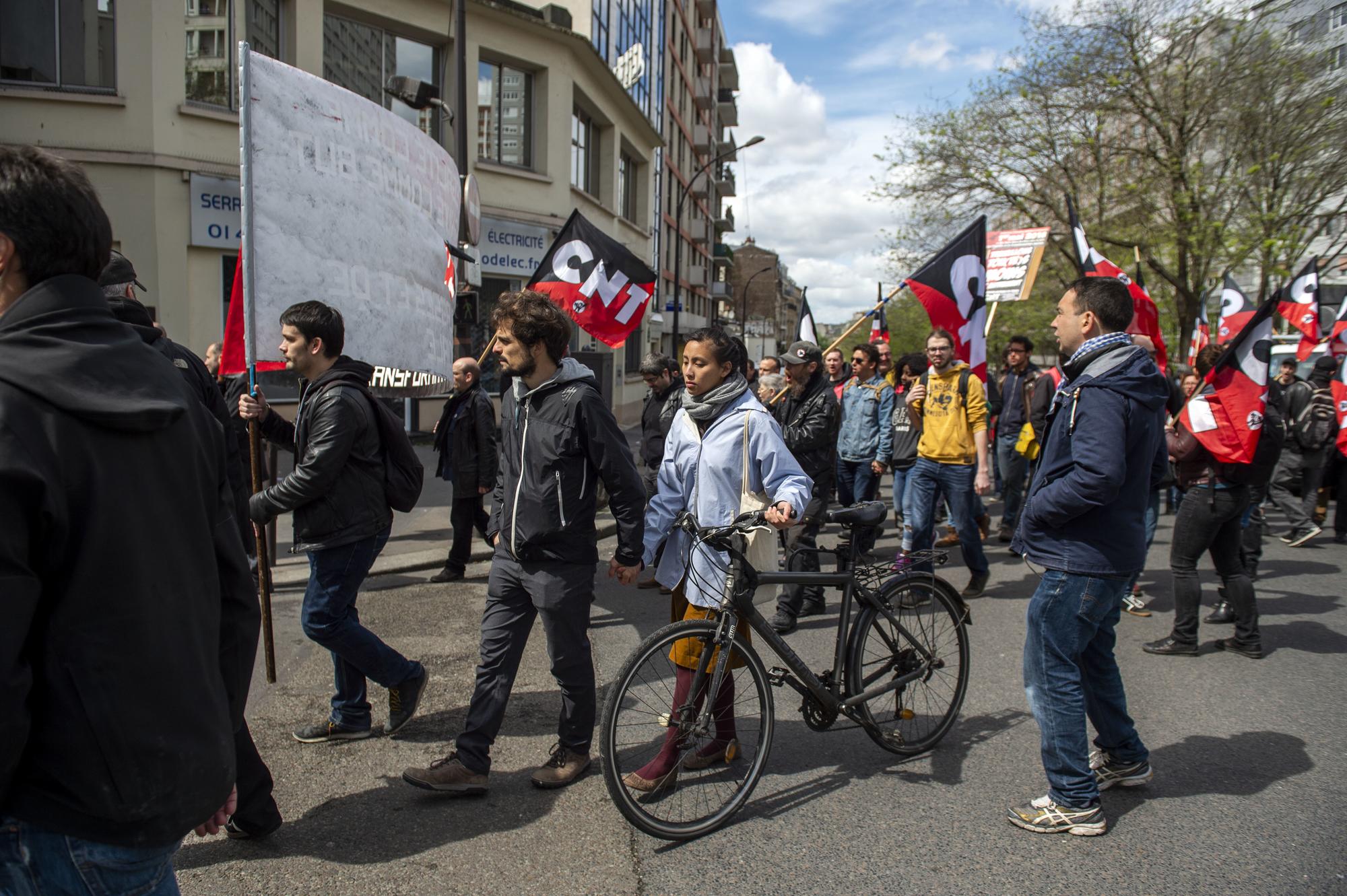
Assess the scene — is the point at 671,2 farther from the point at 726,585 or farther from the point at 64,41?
the point at 726,585

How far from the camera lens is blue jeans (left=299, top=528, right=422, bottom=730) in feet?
12.3

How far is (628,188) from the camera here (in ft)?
93.9

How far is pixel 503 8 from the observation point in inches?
717

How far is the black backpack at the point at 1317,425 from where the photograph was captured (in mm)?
9391

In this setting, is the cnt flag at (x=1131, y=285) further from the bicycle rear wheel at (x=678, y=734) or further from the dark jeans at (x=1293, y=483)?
the bicycle rear wheel at (x=678, y=734)

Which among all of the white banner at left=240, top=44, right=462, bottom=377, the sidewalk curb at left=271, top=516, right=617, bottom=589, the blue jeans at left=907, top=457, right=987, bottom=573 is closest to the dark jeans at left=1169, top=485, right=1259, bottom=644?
the blue jeans at left=907, top=457, right=987, bottom=573

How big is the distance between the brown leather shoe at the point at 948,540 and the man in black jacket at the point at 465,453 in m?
4.30

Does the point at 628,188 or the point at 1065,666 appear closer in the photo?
the point at 1065,666

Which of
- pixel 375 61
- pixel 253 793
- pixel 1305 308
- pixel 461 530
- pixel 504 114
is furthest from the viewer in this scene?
pixel 504 114

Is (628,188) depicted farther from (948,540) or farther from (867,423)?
(867,423)

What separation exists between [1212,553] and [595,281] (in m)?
4.73

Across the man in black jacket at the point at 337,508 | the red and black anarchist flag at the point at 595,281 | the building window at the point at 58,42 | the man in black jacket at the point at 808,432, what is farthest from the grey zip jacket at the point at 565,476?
the building window at the point at 58,42

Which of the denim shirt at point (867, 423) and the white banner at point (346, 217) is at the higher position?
the white banner at point (346, 217)

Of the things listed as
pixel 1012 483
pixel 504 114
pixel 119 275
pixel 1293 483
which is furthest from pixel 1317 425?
pixel 504 114
